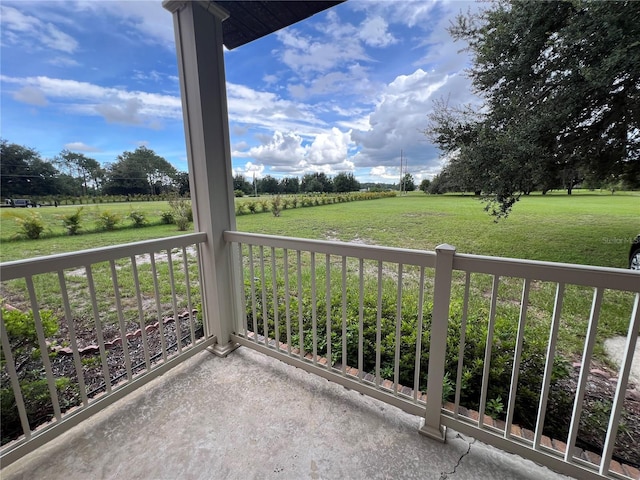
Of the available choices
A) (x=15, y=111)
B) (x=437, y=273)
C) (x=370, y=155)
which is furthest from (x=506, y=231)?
(x=15, y=111)

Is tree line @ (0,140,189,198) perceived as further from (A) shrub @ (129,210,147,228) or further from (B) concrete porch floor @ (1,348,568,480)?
(B) concrete porch floor @ (1,348,568,480)

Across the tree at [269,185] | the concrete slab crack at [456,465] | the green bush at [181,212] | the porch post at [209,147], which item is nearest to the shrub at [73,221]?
the green bush at [181,212]

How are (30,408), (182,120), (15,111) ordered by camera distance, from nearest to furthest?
(15,111)
(30,408)
(182,120)

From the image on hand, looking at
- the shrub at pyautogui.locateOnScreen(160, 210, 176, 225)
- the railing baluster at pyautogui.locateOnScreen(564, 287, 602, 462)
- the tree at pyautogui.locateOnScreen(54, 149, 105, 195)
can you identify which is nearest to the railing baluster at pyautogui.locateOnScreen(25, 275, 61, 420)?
the tree at pyautogui.locateOnScreen(54, 149, 105, 195)

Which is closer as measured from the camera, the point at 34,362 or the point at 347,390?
the point at 34,362

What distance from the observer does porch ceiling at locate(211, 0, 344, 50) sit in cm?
185

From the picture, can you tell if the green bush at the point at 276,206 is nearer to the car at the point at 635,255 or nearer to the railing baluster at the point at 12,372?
the railing baluster at the point at 12,372

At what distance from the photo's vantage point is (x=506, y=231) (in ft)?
4.81

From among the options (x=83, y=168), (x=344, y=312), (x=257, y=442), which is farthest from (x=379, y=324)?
(x=83, y=168)

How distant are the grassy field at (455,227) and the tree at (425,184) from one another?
39 mm

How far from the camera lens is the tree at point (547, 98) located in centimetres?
116

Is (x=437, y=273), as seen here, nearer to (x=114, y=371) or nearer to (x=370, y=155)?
(x=370, y=155)

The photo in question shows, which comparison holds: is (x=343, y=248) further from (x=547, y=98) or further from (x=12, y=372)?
(x=12, y=372)

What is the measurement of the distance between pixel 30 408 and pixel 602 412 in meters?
3.20
